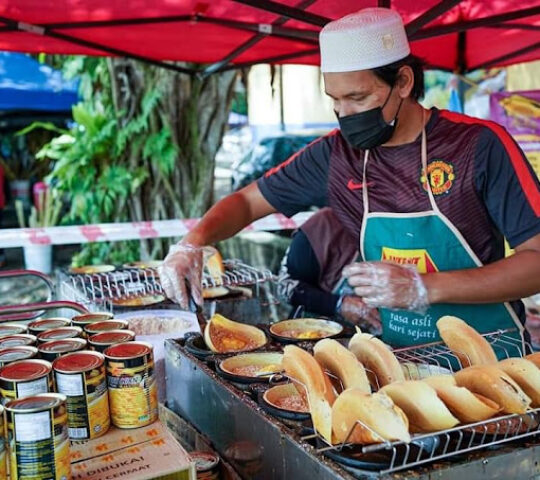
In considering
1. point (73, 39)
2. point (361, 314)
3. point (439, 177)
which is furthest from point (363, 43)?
point (73, 39)

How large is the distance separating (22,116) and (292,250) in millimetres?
9529

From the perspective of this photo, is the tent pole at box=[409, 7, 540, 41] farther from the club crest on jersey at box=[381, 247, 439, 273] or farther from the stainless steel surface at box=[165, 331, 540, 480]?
the stainless steel surface at box=[165, 331, 540, 480]

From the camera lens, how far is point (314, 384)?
4.58 feet

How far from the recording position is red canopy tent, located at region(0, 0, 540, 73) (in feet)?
10.6

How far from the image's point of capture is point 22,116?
39.9ft

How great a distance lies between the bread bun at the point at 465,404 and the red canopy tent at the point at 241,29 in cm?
195

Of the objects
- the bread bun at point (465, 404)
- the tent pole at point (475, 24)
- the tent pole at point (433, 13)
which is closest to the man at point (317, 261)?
the tent pole at point (475, 24)

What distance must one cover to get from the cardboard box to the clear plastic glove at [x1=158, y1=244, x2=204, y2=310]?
2.61 ft

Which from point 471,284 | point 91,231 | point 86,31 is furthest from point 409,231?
point 91,231

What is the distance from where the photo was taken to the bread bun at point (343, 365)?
145 centimetres

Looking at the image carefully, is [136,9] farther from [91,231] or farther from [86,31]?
[91,231]

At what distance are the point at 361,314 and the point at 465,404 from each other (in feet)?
7.32

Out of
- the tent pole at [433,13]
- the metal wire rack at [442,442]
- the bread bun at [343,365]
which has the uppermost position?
the tent pole at [433,13]

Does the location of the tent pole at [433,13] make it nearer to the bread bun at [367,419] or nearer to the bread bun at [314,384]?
the bread bun at [314,384]
